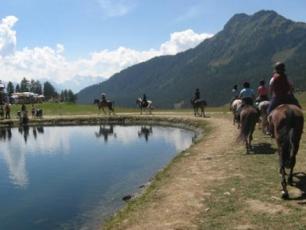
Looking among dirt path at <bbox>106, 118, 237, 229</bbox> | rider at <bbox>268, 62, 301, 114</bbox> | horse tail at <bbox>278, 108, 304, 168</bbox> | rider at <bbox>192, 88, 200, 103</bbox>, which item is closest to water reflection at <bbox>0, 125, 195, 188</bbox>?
rider at <bbox>192, 88, 200, 103</bbox>

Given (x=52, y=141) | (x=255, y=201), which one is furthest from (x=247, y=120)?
(x=52, y=141)

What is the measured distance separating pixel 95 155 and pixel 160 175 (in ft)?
45.5

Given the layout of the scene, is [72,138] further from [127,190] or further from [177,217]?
[177,217]

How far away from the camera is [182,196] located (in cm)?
1609

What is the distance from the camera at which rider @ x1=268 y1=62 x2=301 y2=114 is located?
17.1 meters

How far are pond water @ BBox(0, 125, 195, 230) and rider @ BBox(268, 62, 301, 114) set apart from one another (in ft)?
25.1

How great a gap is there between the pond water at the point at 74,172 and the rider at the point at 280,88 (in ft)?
25.1

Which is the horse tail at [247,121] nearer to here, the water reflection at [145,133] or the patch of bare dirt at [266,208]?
the patch of bare dirt at [266,208]

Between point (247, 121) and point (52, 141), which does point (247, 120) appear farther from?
point (52, 141)

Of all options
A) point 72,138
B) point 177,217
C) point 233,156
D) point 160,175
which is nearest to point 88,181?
point 160,175

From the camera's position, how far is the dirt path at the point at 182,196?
13.5 meters

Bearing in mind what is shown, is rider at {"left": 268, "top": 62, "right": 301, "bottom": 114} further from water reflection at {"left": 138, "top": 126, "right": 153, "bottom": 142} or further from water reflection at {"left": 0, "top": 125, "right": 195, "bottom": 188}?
water reflection at {"left": 138, "top": 126, "right": 153, "bottom": 142}

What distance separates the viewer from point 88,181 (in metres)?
24.9

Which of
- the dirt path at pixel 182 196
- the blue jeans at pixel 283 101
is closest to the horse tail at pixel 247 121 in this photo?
the dirt path at pixel 182 196
